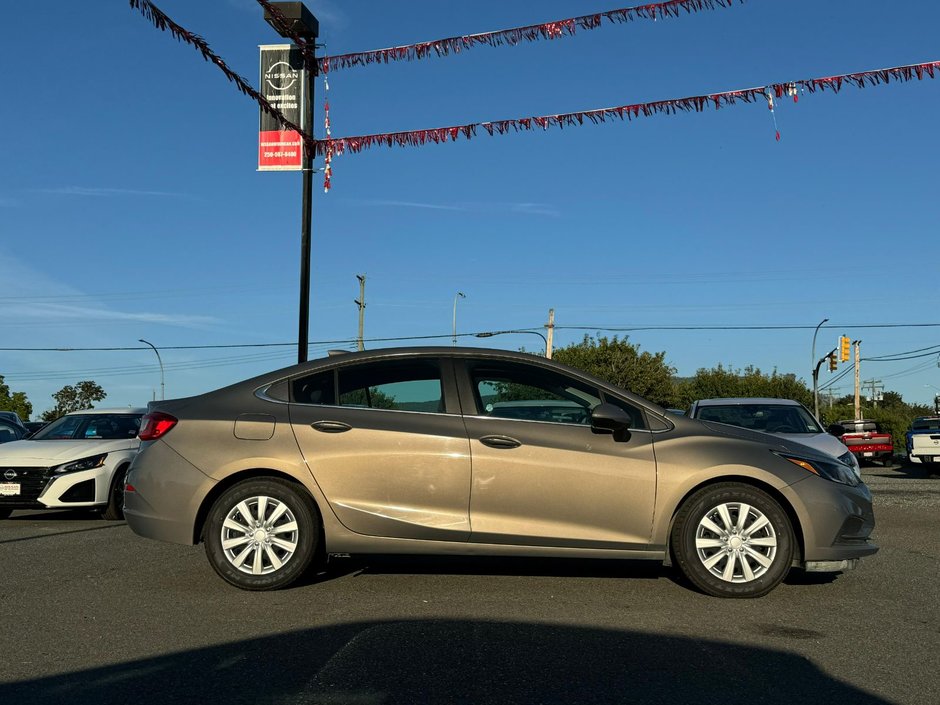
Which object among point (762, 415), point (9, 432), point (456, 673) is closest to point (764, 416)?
A: point (762, 415)

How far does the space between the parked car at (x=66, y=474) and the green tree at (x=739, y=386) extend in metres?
67.5

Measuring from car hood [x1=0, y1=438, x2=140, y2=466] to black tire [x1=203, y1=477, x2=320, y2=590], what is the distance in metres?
5.31

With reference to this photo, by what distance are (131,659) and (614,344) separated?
6538cm

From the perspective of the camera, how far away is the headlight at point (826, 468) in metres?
6.34

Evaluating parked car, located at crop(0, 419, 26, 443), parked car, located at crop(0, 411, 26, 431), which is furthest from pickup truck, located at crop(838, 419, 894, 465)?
parked car, located at crop(0, 419, 26, 443)

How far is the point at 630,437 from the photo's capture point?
6336mm

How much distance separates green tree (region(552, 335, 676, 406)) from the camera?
65.9 metres

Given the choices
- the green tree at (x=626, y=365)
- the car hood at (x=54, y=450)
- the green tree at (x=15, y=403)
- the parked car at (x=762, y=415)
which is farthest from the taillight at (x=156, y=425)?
the green tree at (x=15, y=403)

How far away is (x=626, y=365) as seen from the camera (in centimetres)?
6650

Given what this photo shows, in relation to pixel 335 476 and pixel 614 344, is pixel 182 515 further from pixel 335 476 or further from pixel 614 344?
pixel 614 344

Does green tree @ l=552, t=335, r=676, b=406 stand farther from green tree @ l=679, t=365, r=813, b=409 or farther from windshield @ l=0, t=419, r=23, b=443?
windshield @ l=0, t=419, r=23, b=443

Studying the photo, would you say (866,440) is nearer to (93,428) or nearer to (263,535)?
(93,428)

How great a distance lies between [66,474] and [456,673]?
8.09m

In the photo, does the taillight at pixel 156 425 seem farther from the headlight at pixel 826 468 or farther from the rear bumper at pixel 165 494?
the headlight at pixel 826 468
